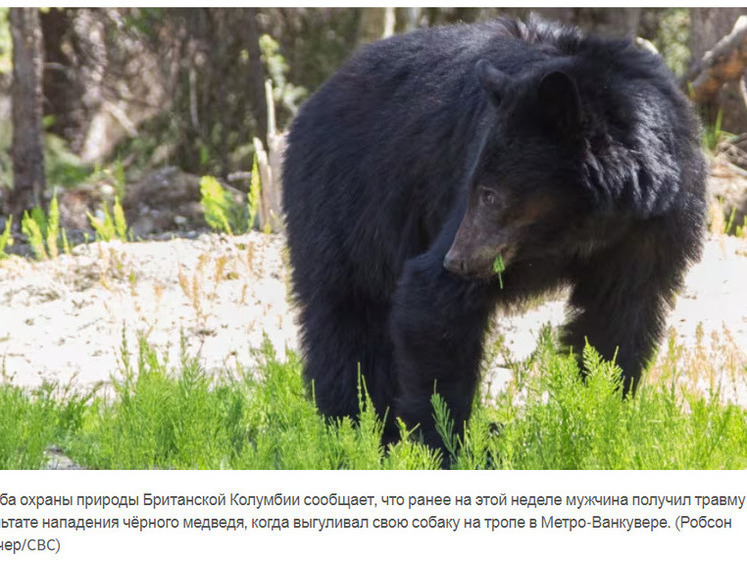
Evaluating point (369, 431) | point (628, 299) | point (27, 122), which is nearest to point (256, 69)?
point (27, 122)

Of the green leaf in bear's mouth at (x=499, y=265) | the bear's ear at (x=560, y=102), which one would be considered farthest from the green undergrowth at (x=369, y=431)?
the bear's ear at (x=560, y=102)

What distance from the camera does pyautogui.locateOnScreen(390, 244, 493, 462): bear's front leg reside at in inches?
169

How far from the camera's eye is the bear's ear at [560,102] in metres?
3.96

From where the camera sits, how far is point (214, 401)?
497cm

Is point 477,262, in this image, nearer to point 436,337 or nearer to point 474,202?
point 474,202

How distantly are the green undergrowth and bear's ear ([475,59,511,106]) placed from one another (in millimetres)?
1029

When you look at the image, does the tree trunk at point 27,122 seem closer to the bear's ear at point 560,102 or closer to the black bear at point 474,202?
the black bear at point 474,202

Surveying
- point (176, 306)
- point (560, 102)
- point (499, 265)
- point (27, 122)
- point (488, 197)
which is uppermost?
point (560, 102)

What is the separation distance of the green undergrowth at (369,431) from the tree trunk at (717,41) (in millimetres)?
5326

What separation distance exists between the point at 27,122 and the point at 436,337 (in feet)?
25.9

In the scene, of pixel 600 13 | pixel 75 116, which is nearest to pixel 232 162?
pixel 75 116

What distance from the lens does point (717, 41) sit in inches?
407

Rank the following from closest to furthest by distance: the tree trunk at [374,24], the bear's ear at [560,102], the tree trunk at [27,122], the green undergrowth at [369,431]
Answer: the bear's ear at [560,102]
the green undergrowth at [369,431]
the tree trunk at [374,24]
the tree trunk at [27,122]

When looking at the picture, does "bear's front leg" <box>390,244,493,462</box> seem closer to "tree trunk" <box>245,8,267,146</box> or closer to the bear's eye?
the bear's eye
